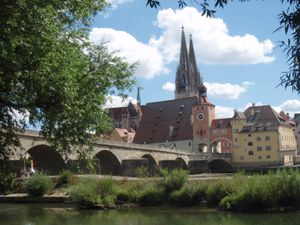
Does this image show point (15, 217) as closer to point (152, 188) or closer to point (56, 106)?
point (152, 188)

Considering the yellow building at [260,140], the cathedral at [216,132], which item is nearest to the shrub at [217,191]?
the cathedral at [216,132]

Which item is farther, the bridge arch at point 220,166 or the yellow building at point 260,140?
the yellow building at point 260,140

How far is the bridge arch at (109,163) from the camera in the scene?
58312 millimetres

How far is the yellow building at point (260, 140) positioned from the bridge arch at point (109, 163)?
5564 cm

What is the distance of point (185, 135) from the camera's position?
121625mm

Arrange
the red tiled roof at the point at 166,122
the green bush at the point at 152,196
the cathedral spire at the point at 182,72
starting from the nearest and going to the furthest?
the green bush at the point at 152,196
the red tiled roof at the point at 166,122
the cathedral spire at the point at 182,72

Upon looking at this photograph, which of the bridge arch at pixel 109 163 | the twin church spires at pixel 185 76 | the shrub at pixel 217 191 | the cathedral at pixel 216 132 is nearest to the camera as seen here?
the shrub at pixel 217 191

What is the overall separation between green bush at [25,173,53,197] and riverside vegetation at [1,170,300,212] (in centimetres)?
557

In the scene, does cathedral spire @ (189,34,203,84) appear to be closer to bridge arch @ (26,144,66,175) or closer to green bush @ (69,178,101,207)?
bridge arch @ (26,144,66,175)

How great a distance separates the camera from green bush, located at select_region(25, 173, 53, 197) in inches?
1223

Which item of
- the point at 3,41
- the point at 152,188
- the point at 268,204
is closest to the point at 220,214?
the point at 268,204

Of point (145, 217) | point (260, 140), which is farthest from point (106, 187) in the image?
point (260, 140)

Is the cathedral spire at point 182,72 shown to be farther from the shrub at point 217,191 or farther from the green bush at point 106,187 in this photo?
the shrub at point 217,191

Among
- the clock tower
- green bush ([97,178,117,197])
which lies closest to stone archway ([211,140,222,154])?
the clock tower
